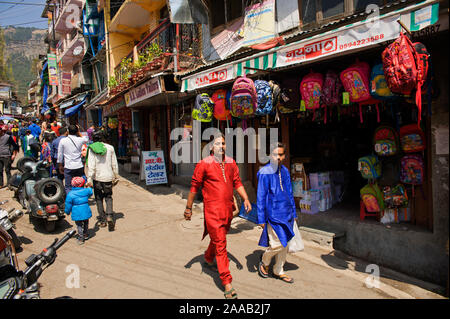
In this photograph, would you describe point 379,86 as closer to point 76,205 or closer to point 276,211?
point 276,211

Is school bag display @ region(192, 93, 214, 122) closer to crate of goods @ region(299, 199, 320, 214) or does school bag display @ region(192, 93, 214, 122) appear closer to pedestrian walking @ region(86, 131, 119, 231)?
pedestrian walking @ region(86, 131, 119, 231)

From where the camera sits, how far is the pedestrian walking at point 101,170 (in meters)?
5.87

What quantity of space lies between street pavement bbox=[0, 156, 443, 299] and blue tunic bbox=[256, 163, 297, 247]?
0.73 metres

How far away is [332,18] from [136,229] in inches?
238

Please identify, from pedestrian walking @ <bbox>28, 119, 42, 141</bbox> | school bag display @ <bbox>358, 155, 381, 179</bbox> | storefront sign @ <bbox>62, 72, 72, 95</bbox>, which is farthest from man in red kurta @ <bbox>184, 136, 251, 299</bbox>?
storefront sign @ <bbox>62, 72, 72, 95</bbox>

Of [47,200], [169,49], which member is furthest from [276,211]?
[169,49]

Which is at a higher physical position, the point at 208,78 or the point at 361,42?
the point at 208,78

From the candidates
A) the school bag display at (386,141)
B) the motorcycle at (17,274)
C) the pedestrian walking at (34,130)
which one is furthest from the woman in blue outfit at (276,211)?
the pedestrian walking at (34,130)

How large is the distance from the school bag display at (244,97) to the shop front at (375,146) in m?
0.31

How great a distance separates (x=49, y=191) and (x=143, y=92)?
16.3ft

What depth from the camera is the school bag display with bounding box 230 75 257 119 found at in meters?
5.61

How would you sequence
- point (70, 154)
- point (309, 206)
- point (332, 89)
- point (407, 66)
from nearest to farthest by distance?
point (407, 66) → point (332, 89) → point (309, 206) → point (70, 154)

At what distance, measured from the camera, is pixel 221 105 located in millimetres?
6715
